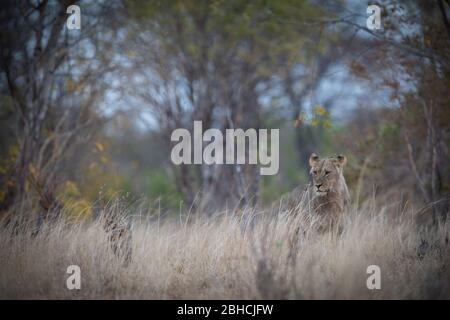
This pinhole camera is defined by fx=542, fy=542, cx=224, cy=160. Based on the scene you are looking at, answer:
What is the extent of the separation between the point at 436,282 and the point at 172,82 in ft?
35.0

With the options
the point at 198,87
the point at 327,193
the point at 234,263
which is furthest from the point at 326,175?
the point at 198,87

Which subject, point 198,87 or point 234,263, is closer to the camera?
point 234,263

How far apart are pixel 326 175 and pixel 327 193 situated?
284 mm

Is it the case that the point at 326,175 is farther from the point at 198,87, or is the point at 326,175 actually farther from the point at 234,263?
the point at 198,87

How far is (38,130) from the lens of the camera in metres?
12.7

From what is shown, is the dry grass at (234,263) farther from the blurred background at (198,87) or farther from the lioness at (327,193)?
the blurred background at (198,87)

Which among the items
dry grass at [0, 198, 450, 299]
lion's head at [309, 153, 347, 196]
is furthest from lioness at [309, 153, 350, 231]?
dry grass at [0, 198, 450, 299]

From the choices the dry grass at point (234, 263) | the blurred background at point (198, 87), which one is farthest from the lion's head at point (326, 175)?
the blurred background at point (198, 87)

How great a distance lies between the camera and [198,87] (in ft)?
52.9

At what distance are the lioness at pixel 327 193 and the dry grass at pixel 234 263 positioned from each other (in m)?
0.22

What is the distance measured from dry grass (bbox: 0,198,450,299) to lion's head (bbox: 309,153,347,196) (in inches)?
19.4

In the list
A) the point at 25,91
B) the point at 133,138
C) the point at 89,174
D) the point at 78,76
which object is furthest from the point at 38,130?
the point at 133,138

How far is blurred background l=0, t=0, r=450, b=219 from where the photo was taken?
11.6 meters

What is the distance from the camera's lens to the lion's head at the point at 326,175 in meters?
8.38
